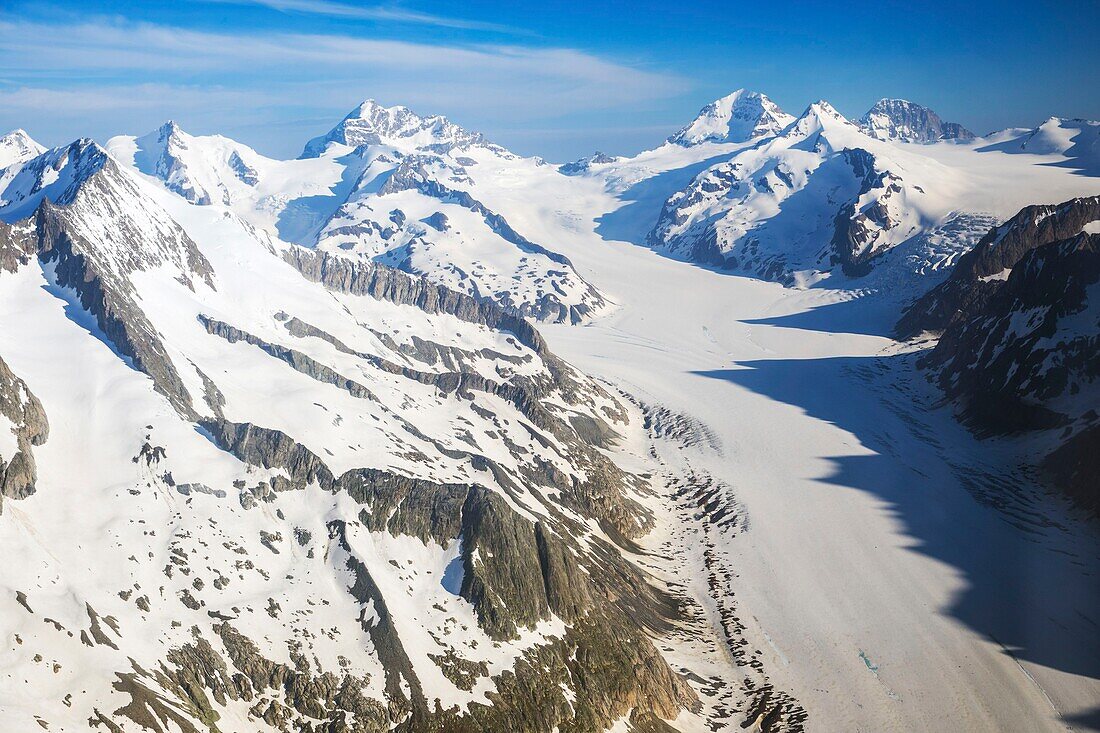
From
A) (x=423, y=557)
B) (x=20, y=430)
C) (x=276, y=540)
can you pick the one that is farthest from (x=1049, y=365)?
(x=20, y=430)

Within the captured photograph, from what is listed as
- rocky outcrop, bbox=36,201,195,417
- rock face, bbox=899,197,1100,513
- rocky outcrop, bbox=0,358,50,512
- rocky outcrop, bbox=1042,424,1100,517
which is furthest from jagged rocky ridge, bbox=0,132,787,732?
rock face, bbox=899,197,1100,513

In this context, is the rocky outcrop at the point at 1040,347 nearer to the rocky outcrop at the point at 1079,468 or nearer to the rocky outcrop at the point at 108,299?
the rocky outcrop at the point at 1079,468

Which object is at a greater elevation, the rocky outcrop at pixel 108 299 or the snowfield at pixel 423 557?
the rocky outcrop at pixel 108 299

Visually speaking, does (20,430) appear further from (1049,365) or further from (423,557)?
(1049,365)

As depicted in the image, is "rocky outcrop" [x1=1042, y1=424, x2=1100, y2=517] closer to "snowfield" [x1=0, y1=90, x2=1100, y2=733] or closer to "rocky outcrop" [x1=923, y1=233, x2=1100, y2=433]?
"snowfield" [x1=0, y1=90, x2=1100, y2=733]

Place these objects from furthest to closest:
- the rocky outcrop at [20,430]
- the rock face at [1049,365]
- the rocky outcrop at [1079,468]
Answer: the rock face at [1049,365] → the rocky outcrop at [1079,468] → the rocky outcrop at [20,430]

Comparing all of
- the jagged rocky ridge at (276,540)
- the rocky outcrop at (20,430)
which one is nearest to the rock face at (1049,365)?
the jagged rocky ridge at (276,540)

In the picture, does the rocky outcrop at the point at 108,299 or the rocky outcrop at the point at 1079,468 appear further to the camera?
the rocky outcrop at the point at 1079,468

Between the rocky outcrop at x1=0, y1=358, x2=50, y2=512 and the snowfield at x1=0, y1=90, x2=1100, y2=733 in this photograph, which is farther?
the rocky outcrop at x1=0, y1=358, x2=50, y2=512

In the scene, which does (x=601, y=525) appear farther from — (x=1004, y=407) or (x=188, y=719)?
(x=1004, y=407)

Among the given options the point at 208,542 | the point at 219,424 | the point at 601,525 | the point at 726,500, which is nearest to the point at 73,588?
the point at 208,542
